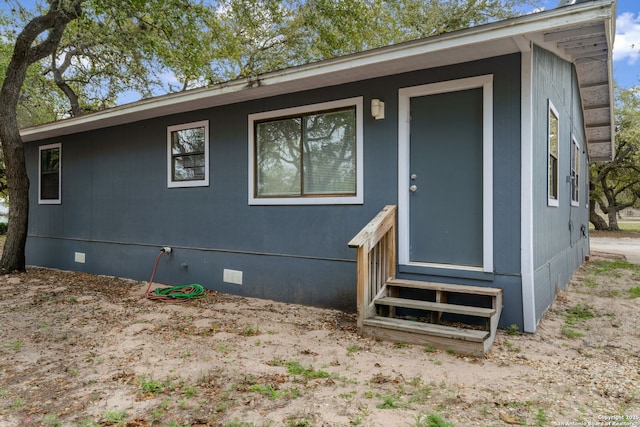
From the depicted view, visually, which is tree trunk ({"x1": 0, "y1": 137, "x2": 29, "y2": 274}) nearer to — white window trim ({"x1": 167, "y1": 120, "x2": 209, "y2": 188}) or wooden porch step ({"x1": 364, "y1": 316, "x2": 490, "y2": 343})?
white window trim ({"x1": 167, "y1": 120, "x2": 209, "y2": 188})

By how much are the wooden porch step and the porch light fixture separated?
210 cm

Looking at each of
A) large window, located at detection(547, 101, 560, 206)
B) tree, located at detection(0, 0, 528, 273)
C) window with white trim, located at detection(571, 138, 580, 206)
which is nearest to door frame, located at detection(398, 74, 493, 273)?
large window, located at detection(547, 101, 560, 206)

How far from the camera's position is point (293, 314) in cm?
470

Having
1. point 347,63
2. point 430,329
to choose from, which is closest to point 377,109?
point 347,63

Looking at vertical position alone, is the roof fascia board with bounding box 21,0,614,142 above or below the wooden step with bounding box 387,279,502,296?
above

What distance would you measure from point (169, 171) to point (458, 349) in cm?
495

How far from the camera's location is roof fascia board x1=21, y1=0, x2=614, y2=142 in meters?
3.12

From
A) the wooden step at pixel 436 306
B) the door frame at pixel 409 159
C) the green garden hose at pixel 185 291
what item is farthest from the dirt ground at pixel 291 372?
the door frame at pixel 409 159

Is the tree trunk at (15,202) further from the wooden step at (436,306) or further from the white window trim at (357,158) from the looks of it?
the wooden step at (436,306)

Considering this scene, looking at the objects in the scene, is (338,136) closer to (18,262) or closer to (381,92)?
(381,92)

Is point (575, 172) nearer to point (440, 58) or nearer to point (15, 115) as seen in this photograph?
point (440, 58)

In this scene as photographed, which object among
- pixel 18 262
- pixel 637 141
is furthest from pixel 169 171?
pixel 637 141

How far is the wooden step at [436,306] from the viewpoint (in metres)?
3.57

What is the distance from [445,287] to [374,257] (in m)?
0.72
